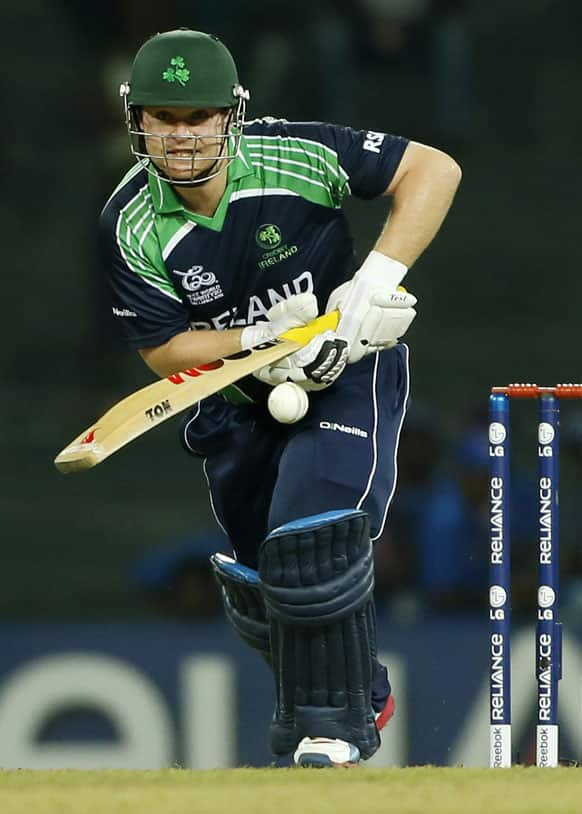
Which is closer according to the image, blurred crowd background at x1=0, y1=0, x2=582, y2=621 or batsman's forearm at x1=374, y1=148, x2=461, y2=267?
batsman's forearm at x1=374, y1=148, x2=461, y2=267

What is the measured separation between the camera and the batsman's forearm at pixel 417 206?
3594 mm

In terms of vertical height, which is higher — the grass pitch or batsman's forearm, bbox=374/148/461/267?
batsman's forearm, bbox=374/148/461/267

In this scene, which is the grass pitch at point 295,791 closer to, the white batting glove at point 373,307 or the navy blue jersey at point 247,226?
the white batting glove at point 373,307

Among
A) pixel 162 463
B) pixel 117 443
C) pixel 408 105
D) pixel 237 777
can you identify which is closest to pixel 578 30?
pixel 408 105

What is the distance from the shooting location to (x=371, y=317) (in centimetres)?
348

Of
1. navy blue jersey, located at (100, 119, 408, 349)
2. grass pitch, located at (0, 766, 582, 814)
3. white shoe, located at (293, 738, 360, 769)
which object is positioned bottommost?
white shoe, located at (293, 738, 360, 769)

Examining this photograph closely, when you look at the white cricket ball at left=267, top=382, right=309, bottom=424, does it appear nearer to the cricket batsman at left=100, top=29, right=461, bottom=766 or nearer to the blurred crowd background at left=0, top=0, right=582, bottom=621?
the cricket batsman at left=100, top=29, right=461, bottom=766

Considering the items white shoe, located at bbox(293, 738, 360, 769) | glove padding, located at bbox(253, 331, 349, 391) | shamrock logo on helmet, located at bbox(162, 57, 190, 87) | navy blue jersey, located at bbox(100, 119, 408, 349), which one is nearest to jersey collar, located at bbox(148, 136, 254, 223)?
navy blue jersey, located at bbox(100, 119, 408, 349)

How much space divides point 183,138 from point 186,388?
44 centimetres

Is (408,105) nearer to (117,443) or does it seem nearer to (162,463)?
(162,463)

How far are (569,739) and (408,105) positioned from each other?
6.69ft

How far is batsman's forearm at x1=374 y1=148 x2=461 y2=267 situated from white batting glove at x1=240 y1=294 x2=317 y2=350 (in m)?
0.17

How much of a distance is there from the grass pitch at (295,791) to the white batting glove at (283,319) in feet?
2.55

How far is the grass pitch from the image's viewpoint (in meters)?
2.79
